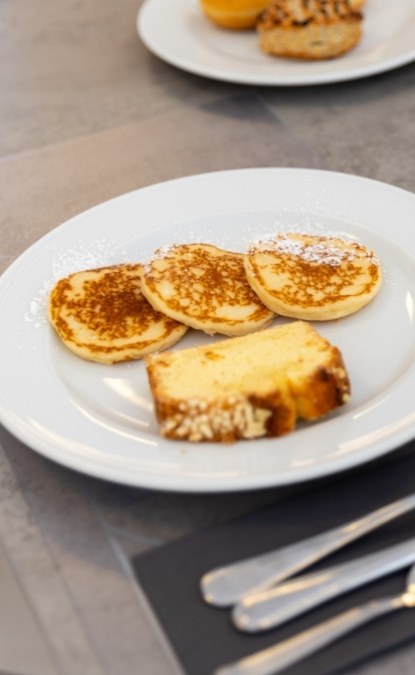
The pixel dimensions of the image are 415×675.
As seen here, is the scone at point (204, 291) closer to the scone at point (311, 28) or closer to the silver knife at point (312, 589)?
the silver knife at point (312, 589)

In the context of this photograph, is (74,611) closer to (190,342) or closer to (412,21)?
(190,342)

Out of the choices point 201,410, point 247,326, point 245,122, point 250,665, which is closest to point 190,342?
point 247,326

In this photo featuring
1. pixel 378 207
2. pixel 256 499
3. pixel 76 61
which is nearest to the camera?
pixel 256 499

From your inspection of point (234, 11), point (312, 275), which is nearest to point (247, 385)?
point (312, 275)

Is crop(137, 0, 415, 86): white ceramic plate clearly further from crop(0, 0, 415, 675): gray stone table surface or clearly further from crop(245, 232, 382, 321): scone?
crop(245, 232, 382, 321): scone

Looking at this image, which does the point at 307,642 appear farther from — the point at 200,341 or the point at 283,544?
the point at 200,341

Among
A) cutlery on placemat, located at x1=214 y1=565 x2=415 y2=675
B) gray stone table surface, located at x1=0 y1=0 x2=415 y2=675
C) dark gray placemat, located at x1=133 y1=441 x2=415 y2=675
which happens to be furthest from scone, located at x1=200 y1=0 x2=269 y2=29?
cutlery on placemat, located at x1=214 y1=565 x2=415 y2=675
